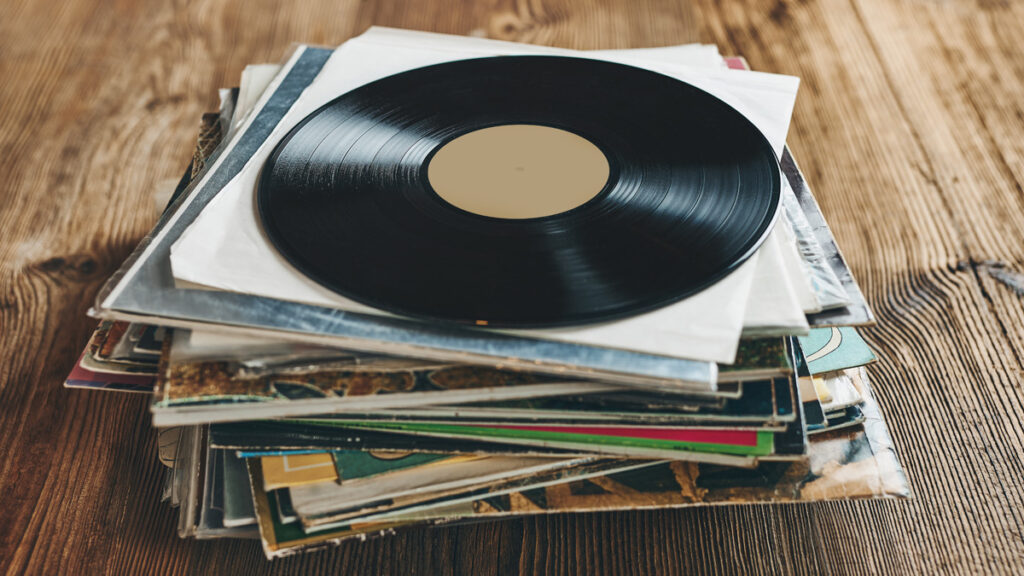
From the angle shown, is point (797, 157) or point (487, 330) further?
point (797, 157)

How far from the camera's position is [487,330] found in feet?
1.70

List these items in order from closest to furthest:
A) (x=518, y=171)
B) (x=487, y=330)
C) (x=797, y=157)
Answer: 1. (x=487, y=330)
2. (x=518, y=171)
3. (x=797, y=157)

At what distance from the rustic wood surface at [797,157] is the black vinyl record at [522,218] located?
20cm

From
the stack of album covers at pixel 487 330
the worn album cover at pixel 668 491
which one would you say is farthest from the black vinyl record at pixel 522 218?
the worn album cover at pixel 668 491

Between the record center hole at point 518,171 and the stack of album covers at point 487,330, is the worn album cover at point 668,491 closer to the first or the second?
the stack of album covers at point 487,330

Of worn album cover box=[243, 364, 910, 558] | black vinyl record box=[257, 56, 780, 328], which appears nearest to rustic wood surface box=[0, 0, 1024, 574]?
worn album cover box=[243, 364, 910, 558]

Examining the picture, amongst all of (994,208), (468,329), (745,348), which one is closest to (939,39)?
(994,208)

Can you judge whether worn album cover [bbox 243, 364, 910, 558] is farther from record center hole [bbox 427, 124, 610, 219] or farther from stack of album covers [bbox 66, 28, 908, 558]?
record center hole [bbox 427, 124, 610, 219]

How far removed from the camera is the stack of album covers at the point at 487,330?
52 centimetres

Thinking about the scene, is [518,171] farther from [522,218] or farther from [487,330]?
[487,330]

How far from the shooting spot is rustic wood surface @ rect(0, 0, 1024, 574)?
0.61m

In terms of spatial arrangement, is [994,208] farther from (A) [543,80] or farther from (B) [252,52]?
(B) [252,52]

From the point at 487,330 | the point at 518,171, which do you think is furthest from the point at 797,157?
the point at 487,330

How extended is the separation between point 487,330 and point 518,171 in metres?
0.21
